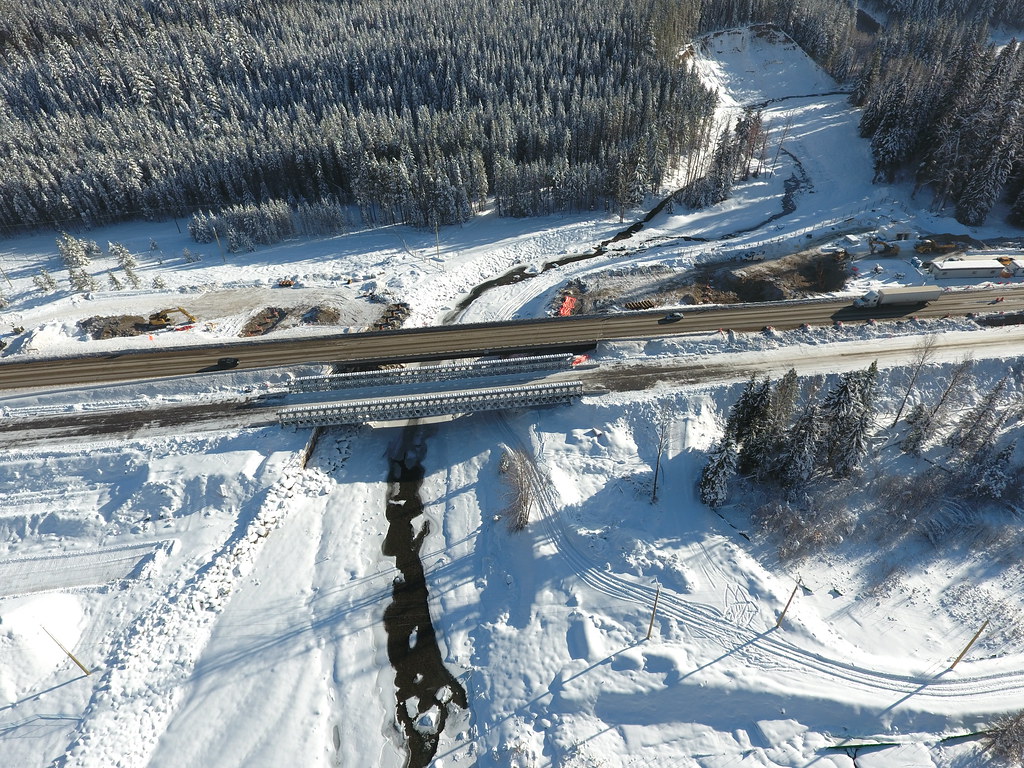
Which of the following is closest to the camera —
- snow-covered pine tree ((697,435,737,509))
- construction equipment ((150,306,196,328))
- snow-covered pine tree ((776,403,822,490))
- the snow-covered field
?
the snow-covered field

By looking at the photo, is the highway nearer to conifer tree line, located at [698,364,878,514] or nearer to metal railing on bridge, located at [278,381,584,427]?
metal railing on bridge, located at [278,381,584,427]

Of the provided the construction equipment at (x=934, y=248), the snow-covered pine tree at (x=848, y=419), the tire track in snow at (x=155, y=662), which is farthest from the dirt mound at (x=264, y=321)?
the construction equipment at (x=934, y=248)

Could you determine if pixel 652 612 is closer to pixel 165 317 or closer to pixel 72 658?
pixel 72 658

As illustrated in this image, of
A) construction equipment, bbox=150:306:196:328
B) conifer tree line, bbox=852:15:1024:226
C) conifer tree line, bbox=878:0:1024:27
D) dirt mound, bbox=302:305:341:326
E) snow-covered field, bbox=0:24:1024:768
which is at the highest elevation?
conifer tree line, bbox=878:0:1024:27

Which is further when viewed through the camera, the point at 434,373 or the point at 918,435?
the point at 434,373

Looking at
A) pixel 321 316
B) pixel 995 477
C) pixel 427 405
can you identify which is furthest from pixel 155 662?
pixel 995 477

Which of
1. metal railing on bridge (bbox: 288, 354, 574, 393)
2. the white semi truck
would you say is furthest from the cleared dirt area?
metal railing on bridge (bbox: 288, 354, 574, 393)

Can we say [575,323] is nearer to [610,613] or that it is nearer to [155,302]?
[610,613]

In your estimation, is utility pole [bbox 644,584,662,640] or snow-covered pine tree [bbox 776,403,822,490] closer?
utility pole [bbox 644,584,662,640]
